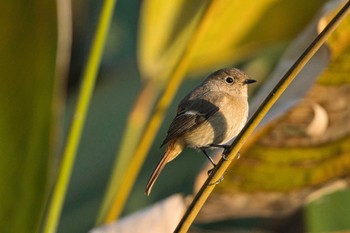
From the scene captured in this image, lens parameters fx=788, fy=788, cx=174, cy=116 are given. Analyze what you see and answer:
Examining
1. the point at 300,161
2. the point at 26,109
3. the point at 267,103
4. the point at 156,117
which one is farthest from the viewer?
the point at 300,161

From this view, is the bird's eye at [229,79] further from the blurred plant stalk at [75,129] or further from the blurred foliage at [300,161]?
the blurred plant stalk at [75,129]

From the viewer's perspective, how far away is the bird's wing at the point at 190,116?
1987mm

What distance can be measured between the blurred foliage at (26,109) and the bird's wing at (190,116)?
39cm

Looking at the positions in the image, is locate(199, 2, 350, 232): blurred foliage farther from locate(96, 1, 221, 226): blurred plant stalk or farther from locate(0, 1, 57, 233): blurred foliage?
locate(0, 1, 57, 233): blurred foliage

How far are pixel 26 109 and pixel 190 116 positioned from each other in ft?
1.54

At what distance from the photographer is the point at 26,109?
1.72 metres

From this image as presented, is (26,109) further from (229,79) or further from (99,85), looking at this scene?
(99,85)

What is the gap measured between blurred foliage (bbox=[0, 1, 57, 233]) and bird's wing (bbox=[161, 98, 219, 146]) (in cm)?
39

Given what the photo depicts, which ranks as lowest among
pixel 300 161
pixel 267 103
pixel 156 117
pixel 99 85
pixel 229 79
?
pixel 300 161

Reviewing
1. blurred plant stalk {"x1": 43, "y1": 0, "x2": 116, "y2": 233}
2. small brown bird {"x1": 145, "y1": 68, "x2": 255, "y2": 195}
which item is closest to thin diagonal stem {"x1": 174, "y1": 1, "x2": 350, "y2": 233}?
blurred plant stalk {"x1": 43, "y1": 0, "x2": 116, "y2": 233}

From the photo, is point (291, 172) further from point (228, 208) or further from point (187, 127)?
point (187, 127)

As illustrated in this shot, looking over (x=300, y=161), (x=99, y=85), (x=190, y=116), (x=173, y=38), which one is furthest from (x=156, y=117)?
(x=99, y=85)

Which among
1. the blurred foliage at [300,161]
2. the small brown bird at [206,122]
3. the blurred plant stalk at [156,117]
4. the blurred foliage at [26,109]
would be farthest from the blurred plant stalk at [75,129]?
the blurred foliage at [300,161]

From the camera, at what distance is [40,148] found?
1685mm
